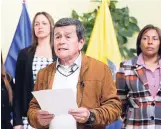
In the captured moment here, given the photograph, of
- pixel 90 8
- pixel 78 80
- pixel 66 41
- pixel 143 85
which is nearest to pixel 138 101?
pixel 143 85

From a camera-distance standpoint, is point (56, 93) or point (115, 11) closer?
point (56, 93)

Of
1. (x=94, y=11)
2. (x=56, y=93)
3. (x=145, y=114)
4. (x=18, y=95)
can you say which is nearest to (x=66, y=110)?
(x=56, y=93)

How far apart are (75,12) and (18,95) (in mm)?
1872

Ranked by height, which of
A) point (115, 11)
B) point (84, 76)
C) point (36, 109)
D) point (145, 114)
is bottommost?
point (145, 114)

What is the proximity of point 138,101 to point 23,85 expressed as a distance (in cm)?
97

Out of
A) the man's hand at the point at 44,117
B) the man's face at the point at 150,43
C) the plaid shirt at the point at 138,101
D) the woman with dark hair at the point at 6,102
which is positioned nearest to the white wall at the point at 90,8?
the woman with dark hair at the point at 6,102

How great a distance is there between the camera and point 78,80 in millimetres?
1760

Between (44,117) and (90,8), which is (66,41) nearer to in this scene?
(44,117)

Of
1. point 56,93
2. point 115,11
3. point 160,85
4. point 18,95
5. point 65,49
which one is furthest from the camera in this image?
point 115,11

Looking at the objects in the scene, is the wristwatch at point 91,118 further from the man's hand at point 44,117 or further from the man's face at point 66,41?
the man's face at point 66,41

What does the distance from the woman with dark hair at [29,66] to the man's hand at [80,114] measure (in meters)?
1.19

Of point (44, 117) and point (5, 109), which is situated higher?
point (44, 117)

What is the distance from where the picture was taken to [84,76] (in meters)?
1.76

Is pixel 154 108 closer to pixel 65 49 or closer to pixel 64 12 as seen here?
pixel 65 49
